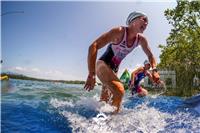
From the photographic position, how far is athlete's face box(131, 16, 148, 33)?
18.1ft

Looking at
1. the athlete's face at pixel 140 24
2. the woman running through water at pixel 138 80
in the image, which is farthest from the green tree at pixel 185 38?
the athlete's face at pixel 140 24

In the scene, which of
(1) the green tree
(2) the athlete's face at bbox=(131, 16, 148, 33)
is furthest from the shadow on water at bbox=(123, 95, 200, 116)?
(1) the green tree

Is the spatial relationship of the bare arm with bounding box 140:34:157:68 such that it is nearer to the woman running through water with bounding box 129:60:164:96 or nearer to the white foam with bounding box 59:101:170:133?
the white foam with bounding box 59:101:170:133

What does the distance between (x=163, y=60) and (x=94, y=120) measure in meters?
26.9

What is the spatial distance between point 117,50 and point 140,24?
708 millimetres

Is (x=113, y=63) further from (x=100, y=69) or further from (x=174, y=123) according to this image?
(x=174, y=123)

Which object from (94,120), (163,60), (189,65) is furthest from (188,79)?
(94,120)

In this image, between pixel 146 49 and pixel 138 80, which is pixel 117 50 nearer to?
pixel 146 49

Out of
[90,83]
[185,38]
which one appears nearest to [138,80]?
[90,83]

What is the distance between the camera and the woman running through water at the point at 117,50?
522cm

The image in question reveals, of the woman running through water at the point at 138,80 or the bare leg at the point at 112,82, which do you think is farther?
the woman running through water at the point at 138,80

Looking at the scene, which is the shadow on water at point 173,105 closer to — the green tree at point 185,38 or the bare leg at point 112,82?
the bare leg at point 112,82

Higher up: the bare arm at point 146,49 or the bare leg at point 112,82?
the bare arm at point 146,49

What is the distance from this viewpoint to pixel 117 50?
5.99 m
